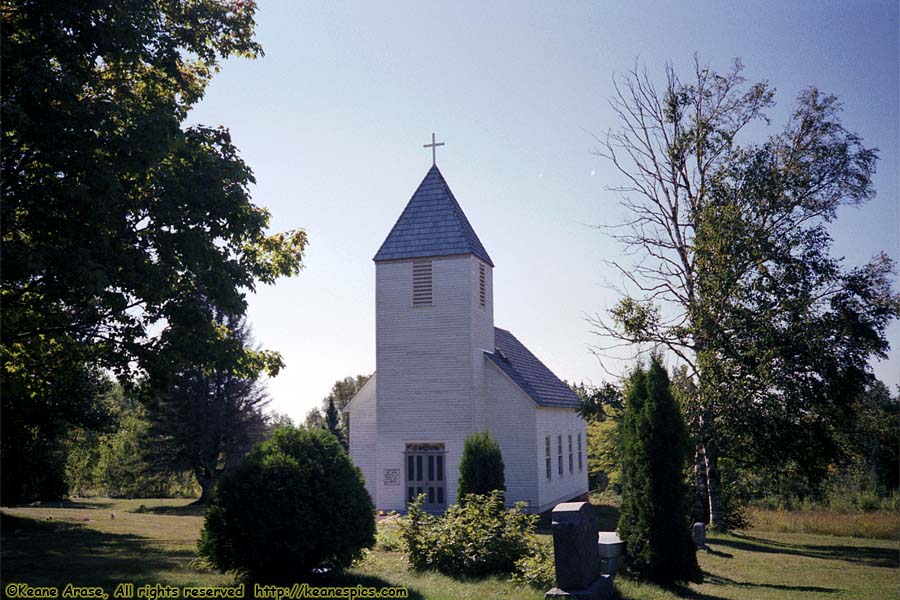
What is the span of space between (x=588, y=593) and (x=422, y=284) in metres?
18.3

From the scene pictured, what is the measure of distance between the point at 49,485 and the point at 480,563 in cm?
2236

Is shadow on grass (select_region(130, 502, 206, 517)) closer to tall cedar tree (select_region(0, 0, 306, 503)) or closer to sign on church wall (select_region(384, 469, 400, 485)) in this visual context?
sign on church wall (select_region(384, 469, 400, 485))

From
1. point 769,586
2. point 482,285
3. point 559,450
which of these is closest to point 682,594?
point 769,586

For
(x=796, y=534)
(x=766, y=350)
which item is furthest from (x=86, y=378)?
(x=796, y=534)

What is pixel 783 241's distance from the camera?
23547 millimetres

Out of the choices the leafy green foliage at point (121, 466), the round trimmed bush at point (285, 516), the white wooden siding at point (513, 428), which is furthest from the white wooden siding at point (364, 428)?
the round trimmed bush at point (285, 516)

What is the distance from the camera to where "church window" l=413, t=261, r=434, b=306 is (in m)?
27.9

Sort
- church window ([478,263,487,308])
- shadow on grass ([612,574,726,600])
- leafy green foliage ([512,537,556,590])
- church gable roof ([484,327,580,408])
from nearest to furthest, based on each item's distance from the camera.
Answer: shadow on grass ([612,574,726,600])
leafy green foliage ([512,537,556,590])
church gable roof ([484,327,580,408])
church window ([478,263,487,308])

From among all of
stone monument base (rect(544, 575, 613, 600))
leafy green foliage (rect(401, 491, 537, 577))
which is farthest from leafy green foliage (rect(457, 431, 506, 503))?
stone monument base (rect(544, 575, 613, 600))

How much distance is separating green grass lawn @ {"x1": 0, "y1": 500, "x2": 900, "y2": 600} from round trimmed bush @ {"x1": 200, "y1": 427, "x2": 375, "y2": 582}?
0.54 metres

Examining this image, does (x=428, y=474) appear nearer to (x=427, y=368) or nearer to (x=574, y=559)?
(x=427, y=368)

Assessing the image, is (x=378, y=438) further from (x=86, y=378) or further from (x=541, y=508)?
(x=86, y=378)

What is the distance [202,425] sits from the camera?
35.8 m

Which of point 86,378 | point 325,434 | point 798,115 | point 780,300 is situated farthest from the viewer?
point 798,115
